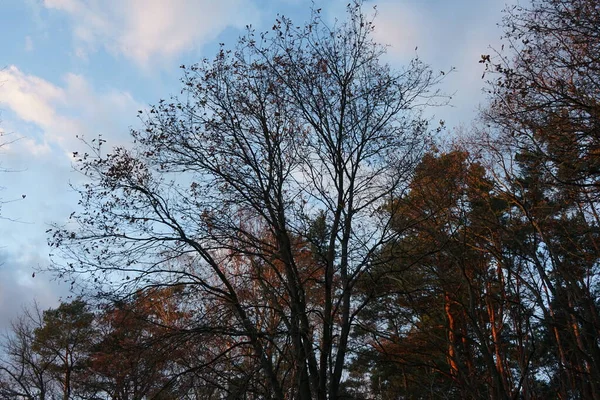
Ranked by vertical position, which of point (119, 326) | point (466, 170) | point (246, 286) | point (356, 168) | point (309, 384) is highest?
point (466, 170)

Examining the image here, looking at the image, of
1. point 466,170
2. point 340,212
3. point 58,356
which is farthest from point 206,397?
point 58,356

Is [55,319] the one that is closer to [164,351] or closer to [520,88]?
[164,351]

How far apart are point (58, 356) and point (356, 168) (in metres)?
20.2

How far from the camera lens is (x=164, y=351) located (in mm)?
7625

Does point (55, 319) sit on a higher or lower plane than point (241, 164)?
higher

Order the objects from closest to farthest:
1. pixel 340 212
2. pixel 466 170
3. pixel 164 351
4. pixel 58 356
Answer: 1. pixel 164 351
2. pixel 340 212
3. pixel 466 170
4. pixel 58 356

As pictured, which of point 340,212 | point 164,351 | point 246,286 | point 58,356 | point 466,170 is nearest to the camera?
point 164,351

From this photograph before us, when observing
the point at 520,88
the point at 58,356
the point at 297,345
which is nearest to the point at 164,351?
the point at 297,345

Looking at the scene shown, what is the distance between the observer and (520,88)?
7949 mm

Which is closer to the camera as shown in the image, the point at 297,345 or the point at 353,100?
the point at 297,345

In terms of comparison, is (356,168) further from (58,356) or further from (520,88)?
(58,356)

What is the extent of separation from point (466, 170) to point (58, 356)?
20.1 metres

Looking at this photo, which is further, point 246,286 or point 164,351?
point 246,286

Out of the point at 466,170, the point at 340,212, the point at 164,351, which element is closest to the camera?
the point at 164,351
